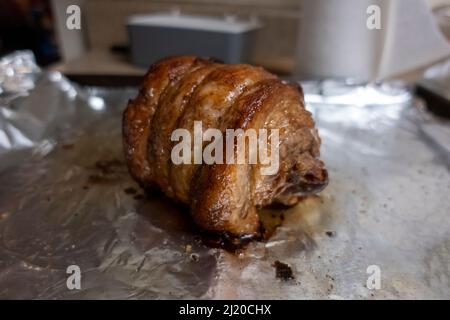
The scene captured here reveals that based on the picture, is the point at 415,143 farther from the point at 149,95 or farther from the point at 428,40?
the point at 149,95

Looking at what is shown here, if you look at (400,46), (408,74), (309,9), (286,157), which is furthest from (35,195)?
(408,74)

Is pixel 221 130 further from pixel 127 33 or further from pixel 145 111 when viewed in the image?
pixel 127 33

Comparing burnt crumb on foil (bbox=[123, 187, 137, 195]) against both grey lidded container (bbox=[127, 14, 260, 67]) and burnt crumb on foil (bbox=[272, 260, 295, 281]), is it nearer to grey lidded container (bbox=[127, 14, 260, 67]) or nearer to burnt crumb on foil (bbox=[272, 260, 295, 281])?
burnt crumb on foil (bbox=[272, 260, 295, 281])

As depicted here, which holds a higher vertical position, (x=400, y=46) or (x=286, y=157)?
(x=400, y=46)

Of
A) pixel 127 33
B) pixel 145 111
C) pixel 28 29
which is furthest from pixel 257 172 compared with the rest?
pixel 28 29
